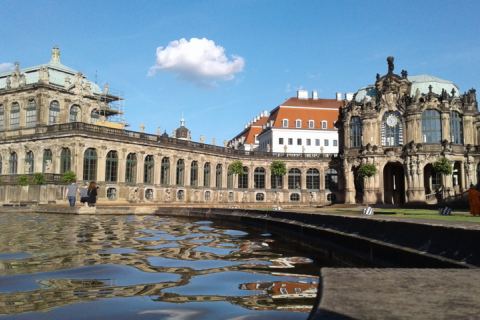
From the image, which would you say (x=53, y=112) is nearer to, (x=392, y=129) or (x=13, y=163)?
(x=13, y=163)

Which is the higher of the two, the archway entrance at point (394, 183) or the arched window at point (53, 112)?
the arched window at point (53, 112)

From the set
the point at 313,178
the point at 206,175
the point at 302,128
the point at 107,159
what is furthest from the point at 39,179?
the point at 302,128

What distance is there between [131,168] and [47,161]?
10.7m

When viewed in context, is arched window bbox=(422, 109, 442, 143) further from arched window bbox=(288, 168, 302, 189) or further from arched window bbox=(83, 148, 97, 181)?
arched window bbox=(83, 148, 97, 181)

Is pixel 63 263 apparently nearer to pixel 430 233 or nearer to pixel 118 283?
pixel 118 283

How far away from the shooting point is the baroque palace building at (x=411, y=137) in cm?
6009

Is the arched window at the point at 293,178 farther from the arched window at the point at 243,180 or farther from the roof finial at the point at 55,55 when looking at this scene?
the roof finial at the point at 55,55

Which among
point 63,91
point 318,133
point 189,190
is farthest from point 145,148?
point 318,133

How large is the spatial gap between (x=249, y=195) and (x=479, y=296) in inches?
3029

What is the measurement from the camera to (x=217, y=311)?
454 centimetres

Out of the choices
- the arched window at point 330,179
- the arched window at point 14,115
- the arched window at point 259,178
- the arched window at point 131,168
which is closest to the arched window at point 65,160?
the arched window at point 131,168

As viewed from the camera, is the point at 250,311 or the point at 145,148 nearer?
the point at 250,311

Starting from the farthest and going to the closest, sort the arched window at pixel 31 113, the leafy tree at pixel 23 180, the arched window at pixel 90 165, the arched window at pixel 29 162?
the arched window at pixel 31 113
the arched window at pixel 29 162
the arched window at pixel 90 165
the leafy tree at pixel 23 180

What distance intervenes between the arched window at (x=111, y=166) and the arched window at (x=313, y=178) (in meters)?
38.7
